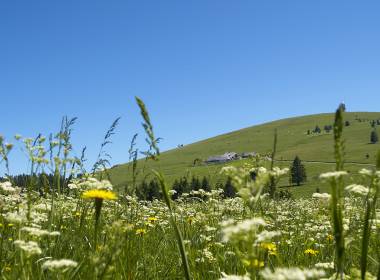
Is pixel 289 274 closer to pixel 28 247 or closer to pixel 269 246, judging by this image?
pixel 28 247

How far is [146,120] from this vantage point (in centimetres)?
257

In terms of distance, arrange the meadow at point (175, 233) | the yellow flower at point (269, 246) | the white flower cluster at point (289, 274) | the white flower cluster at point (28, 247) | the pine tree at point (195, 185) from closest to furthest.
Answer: the white flower cluster at point (289, 274) < the meadow at point (175, 233) < the white flower cluster at point (28, 247) < the yellow flower at point (269, 246) < the pine tree at point (195, 185)

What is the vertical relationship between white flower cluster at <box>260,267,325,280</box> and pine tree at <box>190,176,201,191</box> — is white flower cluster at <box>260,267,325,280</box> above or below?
below

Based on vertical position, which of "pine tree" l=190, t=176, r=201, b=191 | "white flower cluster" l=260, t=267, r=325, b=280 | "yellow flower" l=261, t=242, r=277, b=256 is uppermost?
"pine tree" l=190, t=176, r=201, b=191

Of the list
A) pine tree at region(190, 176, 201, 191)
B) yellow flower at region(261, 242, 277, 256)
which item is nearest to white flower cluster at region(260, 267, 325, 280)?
yellow flower at region(261, 242, 277, 256)

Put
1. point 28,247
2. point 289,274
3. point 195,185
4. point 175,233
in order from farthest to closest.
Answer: point 195,185
point 175,233
point 28,247
point 289,274

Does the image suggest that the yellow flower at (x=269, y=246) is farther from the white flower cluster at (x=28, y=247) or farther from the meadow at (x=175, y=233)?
the white flower cluster at (x=28, y=247)

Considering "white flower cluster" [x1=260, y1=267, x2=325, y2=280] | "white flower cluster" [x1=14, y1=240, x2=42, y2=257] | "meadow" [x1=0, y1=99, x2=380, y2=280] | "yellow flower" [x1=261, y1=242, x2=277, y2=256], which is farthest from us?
"yellow flower" [x1=261, y1=242, x2=277, y2=256]

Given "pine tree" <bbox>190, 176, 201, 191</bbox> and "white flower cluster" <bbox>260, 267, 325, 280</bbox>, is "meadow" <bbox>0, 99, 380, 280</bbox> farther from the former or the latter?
"pine tree" <bbox>190, 176, 201, 191</bbox>

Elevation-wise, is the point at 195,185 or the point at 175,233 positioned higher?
the point at 195,185

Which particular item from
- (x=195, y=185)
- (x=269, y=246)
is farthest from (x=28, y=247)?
(x=195, y=185)

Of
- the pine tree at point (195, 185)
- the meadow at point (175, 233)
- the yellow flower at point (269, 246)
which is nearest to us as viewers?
the meadow at point (175, 233)

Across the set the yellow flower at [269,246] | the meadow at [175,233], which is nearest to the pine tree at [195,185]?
the meadow at [175,233]

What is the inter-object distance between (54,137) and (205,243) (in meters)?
2.80
